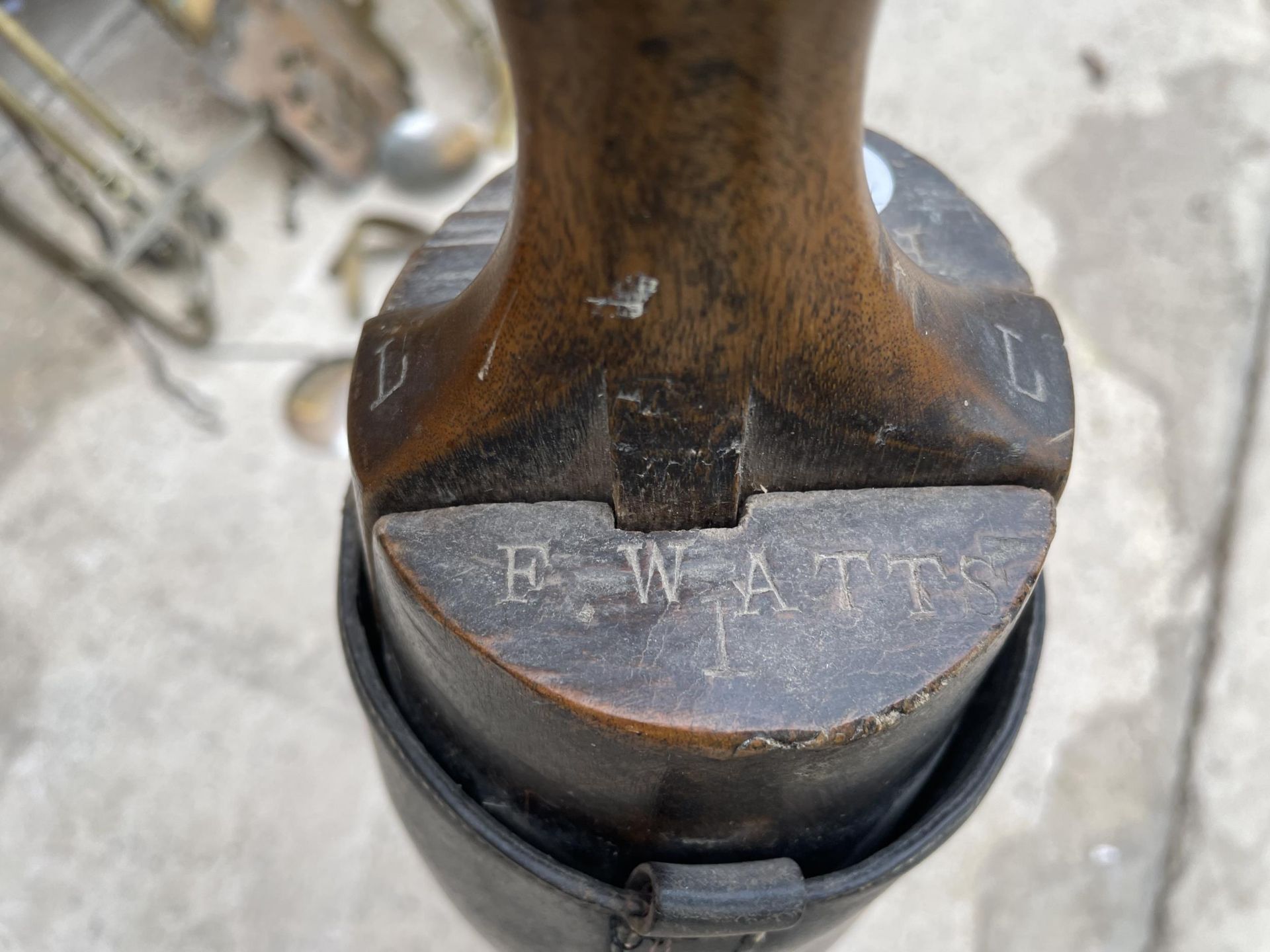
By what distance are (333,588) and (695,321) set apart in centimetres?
162

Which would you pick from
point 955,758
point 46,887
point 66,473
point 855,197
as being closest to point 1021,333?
point 855,197

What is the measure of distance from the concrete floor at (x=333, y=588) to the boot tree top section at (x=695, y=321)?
4.21 ft

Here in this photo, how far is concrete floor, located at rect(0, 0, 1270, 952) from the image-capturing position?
1.92 meters

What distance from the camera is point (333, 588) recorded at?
7.13 ft

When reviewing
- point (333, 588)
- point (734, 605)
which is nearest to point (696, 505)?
point (734, 605)

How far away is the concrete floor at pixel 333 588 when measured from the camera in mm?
1922

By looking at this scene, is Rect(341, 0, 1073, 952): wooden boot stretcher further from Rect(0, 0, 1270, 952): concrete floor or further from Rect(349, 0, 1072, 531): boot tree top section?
Rect(0, 0, 1270, 952): concrete floor

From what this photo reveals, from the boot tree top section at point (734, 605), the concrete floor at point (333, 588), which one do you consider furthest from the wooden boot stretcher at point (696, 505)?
the concrete floor at point (333, 588)

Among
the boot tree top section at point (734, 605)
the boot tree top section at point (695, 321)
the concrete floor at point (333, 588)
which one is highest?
the boot tree top section at point (695, 321)

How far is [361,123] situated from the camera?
2.82 metres

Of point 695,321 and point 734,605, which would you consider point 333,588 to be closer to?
point 734,605

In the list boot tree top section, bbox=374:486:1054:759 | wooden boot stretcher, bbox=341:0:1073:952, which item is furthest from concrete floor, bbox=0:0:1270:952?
boot tree top section, bbox=374:486:1054:759

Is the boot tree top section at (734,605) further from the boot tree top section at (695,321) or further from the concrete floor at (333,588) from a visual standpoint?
the concrete floor at (333,588)

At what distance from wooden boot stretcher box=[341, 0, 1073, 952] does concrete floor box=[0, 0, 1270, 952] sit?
109cm
